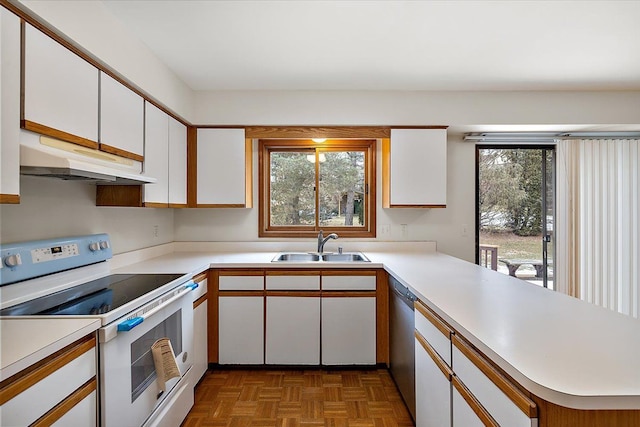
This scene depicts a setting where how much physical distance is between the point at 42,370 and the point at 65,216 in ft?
3.64

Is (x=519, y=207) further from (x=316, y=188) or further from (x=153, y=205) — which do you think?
(x=153, y=205)

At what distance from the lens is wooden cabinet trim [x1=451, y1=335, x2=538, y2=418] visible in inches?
31.8

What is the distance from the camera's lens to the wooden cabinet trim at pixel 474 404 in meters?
0.99

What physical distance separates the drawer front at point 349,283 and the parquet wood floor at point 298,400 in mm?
647

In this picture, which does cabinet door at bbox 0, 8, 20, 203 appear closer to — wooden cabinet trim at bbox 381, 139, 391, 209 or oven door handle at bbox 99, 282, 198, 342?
oven door handle at bbox 99, 282, 198, 342

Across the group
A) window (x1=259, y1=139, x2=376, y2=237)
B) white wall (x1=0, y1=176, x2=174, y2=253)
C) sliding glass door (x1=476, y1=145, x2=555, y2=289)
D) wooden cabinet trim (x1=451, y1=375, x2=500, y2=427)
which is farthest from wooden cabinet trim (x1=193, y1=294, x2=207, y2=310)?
sliding glass door (x1=476, y1=145, x2=555, y2=289)

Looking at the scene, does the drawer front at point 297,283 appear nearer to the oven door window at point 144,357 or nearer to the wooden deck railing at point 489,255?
the oven door window at point 144,357

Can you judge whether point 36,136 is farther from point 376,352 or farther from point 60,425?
point 376,352

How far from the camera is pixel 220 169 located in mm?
2908

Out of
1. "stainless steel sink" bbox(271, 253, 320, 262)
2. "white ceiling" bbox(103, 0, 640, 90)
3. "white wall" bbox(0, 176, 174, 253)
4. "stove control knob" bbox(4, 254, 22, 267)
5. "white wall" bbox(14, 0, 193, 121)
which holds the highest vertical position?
"white ceiling" bbox(103, 0, 640, 90)

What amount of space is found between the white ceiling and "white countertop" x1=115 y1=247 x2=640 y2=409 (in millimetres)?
1477

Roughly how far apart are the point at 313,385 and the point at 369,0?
2436 millimetres

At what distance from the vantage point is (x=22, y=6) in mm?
1216

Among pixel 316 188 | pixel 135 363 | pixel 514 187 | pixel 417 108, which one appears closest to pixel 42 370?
pixel 135 363
